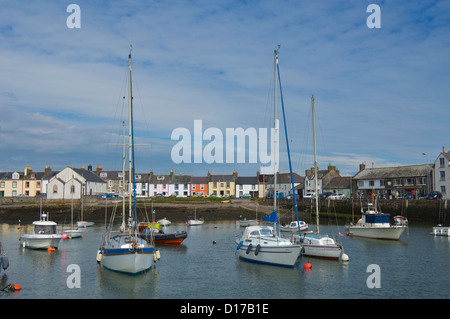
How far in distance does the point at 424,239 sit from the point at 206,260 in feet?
90.0

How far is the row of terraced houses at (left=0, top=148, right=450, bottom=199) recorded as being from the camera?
262 ft

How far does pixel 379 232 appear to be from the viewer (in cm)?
4778

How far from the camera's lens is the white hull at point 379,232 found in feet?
153

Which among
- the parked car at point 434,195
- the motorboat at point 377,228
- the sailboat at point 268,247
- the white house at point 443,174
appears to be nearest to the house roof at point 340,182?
the white house at point 443,174

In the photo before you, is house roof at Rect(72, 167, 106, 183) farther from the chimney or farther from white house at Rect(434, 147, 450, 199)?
white house at Rect(434, 147, 450, 199)

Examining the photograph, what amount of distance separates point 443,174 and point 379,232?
111 feet

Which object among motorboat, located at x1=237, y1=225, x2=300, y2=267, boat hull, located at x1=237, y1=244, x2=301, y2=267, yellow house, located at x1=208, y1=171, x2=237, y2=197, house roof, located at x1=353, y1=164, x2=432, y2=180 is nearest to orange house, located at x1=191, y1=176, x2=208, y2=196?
yellow house, located at x1=208, y1=171, x2=237, y2=197

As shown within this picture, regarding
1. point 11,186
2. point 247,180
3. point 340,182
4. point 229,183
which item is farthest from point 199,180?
point 11,186

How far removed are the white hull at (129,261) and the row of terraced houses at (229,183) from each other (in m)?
40.1

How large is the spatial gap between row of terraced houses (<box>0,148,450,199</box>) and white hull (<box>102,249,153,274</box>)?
40.1 metres
